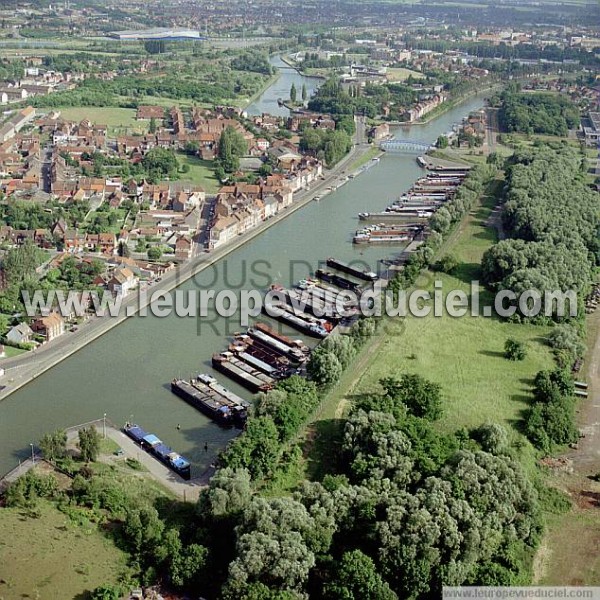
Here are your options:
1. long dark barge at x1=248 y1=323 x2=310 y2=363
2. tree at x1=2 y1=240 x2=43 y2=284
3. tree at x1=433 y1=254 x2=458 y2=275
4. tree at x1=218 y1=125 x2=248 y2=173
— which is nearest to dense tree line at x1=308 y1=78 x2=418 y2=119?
tree at x1=218 y1=125 x2=248 y2=173

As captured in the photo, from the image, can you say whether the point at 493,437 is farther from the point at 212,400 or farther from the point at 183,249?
the point at 183,249

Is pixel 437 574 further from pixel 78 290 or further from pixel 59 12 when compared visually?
pixel 59 12

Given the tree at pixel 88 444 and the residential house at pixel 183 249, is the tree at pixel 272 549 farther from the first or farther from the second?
the residential house at pixel 183 249

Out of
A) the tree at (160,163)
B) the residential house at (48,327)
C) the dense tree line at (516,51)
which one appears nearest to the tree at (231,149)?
the tree at (160,163)

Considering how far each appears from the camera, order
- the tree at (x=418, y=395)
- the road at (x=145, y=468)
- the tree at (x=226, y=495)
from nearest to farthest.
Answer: the tree at (x=226, y=495) → the road at (x=145, y=468) → the tree at (x=418, y=395)

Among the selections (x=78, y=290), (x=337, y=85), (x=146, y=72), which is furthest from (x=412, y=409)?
(x=146, y=72)
